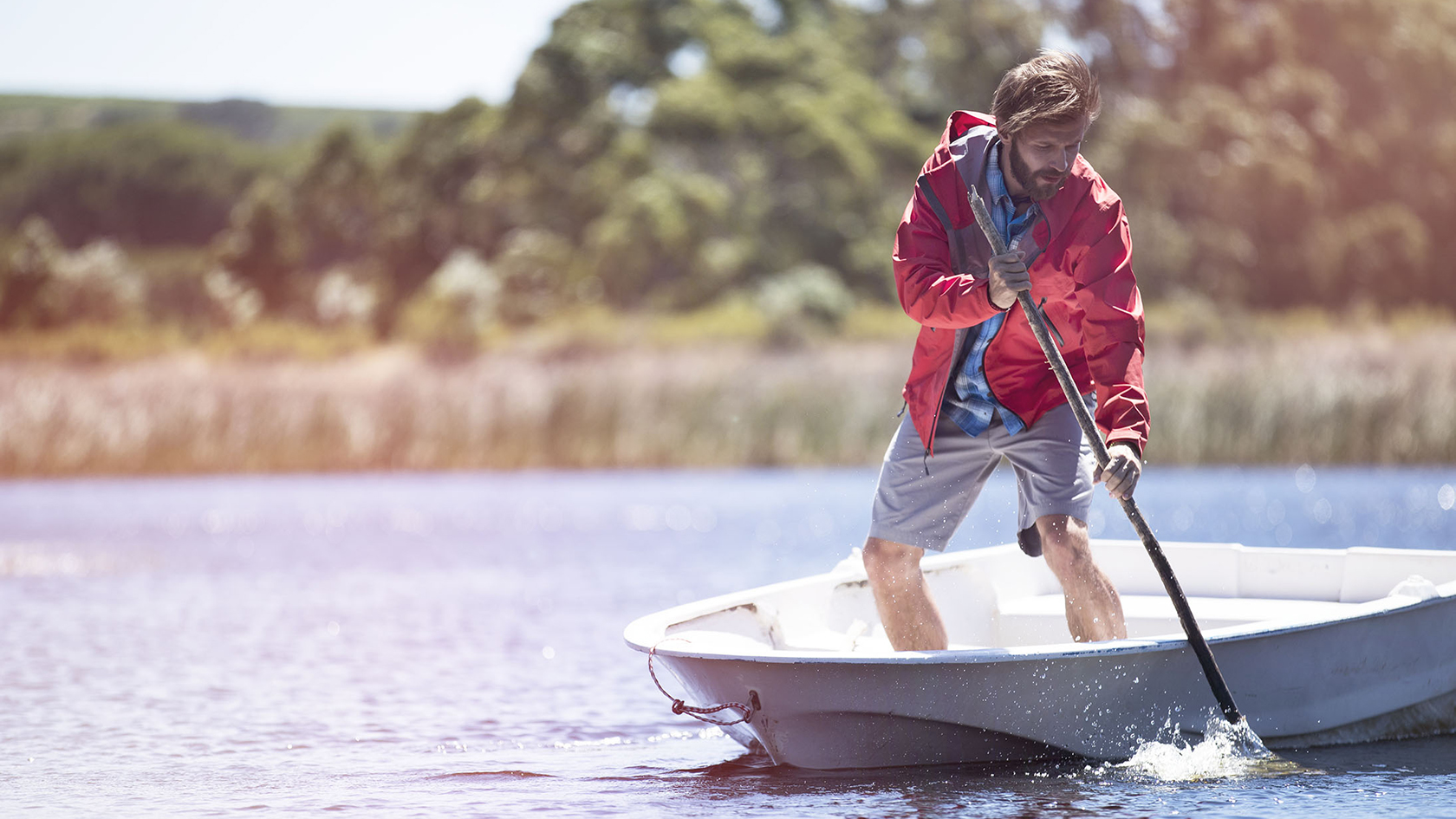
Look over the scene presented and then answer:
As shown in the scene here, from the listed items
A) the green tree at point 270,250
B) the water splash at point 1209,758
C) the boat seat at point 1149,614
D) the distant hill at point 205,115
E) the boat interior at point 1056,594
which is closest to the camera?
the water splash at point 1209,758

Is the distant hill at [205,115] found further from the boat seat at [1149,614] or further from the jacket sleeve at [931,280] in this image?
the jacket sleeve at [931,280]

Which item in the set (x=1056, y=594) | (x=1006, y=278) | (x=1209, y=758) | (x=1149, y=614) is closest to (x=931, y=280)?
(x=1006, y=278)

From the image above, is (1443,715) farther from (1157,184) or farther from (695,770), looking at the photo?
(1157,184)

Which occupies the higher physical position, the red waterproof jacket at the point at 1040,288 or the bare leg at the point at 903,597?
the red waterproof jacket at the point at 1040,288

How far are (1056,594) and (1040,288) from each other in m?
2.39

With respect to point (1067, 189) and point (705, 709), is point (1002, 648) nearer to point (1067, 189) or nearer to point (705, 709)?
point (705, 709)

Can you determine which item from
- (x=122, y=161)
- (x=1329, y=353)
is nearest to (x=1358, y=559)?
(x=1329, y=353)

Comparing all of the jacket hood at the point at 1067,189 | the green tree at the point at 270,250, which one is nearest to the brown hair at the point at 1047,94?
the jacket hood at the point at 1067,189

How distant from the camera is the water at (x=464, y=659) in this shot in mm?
5035

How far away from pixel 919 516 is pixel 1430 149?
36301mm

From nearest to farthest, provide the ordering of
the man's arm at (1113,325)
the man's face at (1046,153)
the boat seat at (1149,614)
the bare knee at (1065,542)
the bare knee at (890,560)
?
1. the man's face at (1046,153)
2. the man's arm at (1113,325)
3. the bare knee at (1065,542)
4. the bare knee at (890,560)
5. the boat seat at (1149,614)

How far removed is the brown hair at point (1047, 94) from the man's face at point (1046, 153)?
0.02 meters

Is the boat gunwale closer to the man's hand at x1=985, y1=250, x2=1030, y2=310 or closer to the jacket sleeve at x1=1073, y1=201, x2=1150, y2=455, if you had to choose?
the jacket sleeve at x1=1073, y1=201, x2=1150, y2=455

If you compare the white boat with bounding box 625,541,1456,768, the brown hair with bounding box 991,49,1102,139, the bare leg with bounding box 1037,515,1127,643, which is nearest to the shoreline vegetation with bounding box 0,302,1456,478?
the white boat with bounding box 625,541,1456,768
